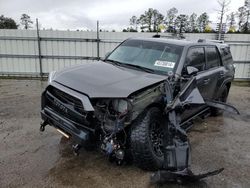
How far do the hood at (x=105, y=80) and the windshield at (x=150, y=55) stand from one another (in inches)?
12.6

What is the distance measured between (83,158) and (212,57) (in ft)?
11.7

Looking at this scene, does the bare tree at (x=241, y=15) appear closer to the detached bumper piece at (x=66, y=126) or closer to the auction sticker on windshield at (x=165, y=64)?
the auction sticker on windshield at (x=165, y=64)

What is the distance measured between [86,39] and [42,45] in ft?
6.33

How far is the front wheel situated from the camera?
10.0 feet

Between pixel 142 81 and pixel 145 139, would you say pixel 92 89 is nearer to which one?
pixel 142 81

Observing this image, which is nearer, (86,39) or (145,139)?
(145,139)

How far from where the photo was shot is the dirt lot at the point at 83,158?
312cm

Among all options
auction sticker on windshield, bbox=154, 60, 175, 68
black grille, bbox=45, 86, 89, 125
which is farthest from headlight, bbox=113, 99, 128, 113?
auction sticker on windshield, bbox=154, 60, 175, 68

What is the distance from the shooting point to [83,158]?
368cm

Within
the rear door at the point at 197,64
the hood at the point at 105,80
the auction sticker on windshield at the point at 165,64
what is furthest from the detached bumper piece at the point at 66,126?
the rear door at the point at 197,64

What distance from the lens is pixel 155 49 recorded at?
4.33 m

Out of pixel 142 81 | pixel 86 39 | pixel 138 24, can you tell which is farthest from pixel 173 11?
pixel 142 81

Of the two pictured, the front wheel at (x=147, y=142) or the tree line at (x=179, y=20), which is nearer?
the front wheel at (x=147, y=142)

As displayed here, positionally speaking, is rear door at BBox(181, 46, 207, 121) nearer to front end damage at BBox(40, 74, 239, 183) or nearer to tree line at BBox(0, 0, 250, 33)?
front end damage at BBox(40, 74, 239, 183)
